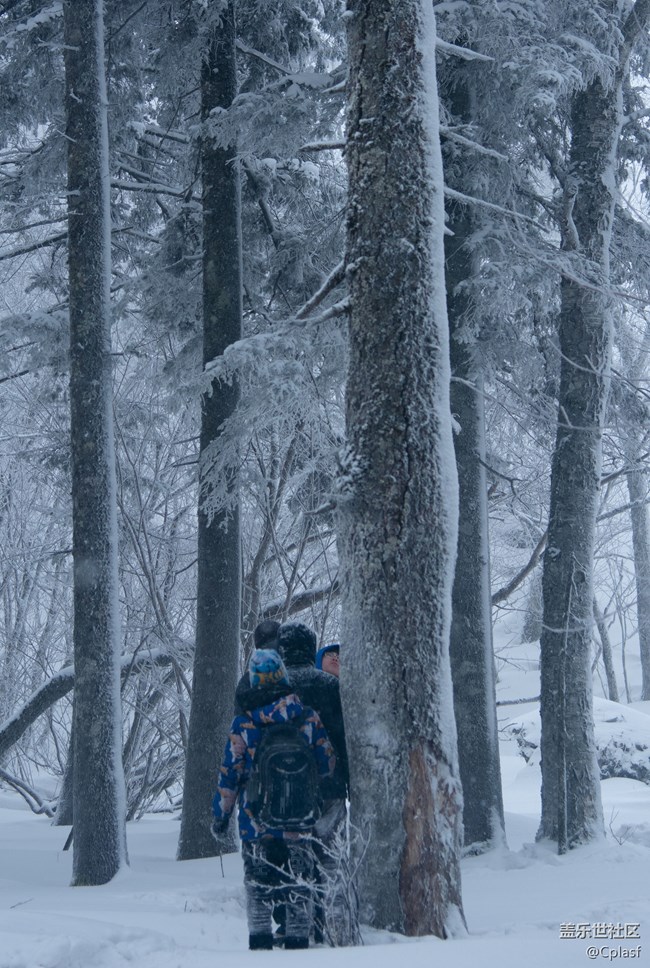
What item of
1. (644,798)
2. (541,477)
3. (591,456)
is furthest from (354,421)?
(644,798)

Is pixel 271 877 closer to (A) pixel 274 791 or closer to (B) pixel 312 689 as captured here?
(A) pixel 274 791

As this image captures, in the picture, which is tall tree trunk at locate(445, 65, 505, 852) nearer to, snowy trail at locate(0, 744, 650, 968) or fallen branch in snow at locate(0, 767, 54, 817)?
snowy trail at locate(0, 744, 650, 968)

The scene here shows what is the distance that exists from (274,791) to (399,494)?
157cm

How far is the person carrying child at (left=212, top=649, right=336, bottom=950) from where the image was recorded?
4.63 m

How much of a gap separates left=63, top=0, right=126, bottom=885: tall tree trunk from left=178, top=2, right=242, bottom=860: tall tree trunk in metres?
0.93

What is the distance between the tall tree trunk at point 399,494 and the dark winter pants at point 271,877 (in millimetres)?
490

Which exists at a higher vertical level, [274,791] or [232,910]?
[274,791]

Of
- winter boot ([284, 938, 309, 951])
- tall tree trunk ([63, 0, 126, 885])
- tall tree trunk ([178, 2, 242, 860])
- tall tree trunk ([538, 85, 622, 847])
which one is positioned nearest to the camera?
winter boot ([284, 938, 309, 951])

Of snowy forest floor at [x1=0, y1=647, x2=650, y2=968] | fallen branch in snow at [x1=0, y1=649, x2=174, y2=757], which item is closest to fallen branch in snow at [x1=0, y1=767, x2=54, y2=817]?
fallen branch in snow at [x1=0, y1=649, x2=174, y2=757]

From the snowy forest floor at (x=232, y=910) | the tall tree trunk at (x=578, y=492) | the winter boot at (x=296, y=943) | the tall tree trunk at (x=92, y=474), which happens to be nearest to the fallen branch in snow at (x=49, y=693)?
the snowy forest floor at (x=232, y=910)

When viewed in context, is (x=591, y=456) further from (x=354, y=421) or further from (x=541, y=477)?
(x=541, y=477)

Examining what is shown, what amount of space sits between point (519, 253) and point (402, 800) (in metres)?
5.57

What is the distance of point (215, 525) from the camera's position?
9.09 meters

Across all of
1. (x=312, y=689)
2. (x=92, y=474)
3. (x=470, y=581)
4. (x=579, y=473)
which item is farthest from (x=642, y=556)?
(x=312, y=689)
